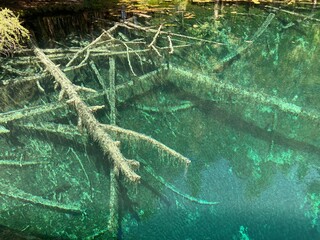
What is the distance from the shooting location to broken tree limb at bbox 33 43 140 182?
4571mm

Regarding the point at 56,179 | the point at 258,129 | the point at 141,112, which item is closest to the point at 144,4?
the point at 141,112

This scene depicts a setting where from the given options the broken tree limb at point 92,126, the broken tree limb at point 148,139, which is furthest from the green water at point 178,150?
the broken tree limb at point 92,126

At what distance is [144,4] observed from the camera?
35.4 feet

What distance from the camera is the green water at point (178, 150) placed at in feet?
15.2

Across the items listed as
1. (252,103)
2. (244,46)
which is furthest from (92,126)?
(244,46)

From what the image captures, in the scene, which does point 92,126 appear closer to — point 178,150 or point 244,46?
point 178,150

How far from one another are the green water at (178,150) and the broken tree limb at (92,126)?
33 cm

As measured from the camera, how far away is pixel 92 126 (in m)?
5.28

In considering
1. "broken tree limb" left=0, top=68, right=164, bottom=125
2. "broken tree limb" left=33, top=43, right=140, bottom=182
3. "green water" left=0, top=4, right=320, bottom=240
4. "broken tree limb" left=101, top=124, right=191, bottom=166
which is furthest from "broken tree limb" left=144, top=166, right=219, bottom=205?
"broken tree limb" left=0, top=68, right=164, bottom=125

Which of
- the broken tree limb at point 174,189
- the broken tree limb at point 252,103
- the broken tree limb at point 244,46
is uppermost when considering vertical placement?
the broken tree limb at point 244,46

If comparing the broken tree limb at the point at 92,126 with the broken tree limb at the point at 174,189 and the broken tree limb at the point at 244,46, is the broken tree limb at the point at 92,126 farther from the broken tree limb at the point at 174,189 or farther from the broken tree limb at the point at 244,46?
the broken tree limb at the point at 244,46

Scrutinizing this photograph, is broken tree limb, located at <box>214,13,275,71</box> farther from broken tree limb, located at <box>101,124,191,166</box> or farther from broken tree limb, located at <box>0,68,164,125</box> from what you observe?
broken tree limb, located at <box>101,124,191,166</box>

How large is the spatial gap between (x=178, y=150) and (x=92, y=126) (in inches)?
54.8

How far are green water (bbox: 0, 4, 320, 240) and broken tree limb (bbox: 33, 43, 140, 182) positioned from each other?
0.33 meters
